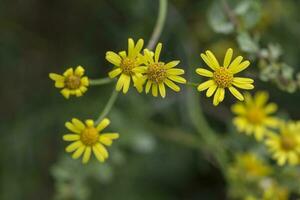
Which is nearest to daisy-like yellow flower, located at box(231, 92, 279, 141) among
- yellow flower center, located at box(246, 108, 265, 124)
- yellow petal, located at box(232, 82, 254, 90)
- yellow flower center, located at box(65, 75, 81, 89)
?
yellow flower center, located at box(246, 108, 265, 124)

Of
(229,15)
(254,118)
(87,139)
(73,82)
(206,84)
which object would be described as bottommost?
(87,139)

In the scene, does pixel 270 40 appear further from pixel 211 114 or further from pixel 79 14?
pixel 79 14

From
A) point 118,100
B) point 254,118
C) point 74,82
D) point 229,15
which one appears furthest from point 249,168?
point 74,82

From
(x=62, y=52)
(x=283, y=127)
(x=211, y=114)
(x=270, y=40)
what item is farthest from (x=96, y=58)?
(x=283, y=127)

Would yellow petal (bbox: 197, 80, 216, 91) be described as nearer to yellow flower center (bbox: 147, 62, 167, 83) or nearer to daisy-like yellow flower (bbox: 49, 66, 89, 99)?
yellow flower center (bbox: 147, 62, 167, 83)

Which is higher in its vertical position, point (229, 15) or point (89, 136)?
point (229, 15)

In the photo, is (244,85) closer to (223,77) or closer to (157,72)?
(223,77)

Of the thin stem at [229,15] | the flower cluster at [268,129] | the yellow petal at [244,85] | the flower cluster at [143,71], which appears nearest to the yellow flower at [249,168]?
the flower cluster at [268,129]
